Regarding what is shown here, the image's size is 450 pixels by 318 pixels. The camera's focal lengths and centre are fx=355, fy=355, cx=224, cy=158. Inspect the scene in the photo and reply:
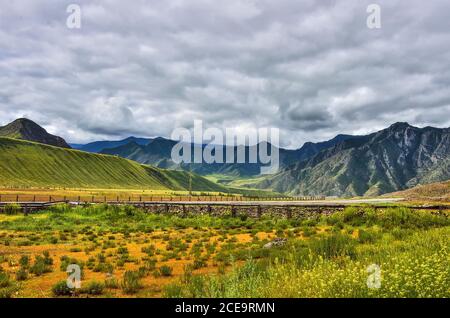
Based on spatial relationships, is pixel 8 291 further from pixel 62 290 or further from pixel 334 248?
pixel 334 248

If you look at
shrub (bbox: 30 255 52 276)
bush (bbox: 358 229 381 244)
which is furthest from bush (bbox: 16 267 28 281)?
bush (bbox: 358 229 381 244)

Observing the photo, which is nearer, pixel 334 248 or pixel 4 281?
pixel 4 281

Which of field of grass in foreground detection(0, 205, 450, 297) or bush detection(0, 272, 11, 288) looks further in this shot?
bush detection(0, 272, 11, 288)

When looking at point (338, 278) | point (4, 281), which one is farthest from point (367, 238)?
point (4, 281)

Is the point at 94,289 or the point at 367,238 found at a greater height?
the point at 367,238

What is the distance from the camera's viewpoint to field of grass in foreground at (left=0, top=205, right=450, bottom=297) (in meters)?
8.27

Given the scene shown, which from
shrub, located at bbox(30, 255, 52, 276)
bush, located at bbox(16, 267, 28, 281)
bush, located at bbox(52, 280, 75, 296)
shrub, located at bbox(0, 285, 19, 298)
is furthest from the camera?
shrub, located at bbox(30, 255, 52, 276)

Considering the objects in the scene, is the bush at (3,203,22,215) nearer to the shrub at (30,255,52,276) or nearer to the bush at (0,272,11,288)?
the shrub at (30,255,52,276)

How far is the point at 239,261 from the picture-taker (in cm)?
1544

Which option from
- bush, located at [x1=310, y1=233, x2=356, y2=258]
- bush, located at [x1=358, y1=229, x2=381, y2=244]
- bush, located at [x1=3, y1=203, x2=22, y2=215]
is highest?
bush, located at [x1=310, y1=233, x2=356, y2=258]

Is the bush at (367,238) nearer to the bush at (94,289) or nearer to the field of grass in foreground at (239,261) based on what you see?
the field of grass in foreground at (239,261)

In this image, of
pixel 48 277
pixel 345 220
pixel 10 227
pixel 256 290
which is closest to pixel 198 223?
pixel 345 220
